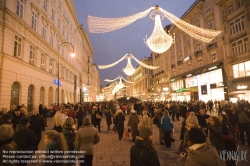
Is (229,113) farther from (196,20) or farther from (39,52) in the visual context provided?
(196,20)

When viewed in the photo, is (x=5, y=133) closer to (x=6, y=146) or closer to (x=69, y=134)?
(x=6, y=146)

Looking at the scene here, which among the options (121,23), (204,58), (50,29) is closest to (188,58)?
(204,58)

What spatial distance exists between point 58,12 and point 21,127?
2907cm

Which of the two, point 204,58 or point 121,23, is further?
point 204,58

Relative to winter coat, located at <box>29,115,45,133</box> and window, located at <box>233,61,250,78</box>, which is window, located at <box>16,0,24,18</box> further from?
window, located at <box>233,61,250,78</box>

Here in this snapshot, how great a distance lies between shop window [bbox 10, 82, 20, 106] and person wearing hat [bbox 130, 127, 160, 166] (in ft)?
51.4

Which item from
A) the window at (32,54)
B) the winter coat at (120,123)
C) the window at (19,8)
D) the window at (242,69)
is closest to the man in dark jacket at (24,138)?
the winter coat at (120,123)

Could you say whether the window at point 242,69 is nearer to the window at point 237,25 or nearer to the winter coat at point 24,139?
the window at point 237,25

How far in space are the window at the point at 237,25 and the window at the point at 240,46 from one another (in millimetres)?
1535

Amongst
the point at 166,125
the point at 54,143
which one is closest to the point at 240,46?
the point at 166,125

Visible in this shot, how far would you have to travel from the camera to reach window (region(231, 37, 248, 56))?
20942 millimetres

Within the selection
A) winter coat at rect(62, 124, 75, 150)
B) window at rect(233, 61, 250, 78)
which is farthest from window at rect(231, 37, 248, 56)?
winter coat at rect(62, 124, 75, 150)

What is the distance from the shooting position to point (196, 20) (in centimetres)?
3192

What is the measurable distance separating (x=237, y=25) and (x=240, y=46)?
123 inches
